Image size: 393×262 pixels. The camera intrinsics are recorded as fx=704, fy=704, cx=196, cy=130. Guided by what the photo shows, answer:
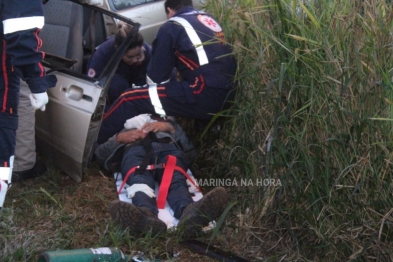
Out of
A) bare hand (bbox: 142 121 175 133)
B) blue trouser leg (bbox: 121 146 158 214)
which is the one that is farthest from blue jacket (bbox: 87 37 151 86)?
blue trouser leg (bbox: 121 146 158 214)

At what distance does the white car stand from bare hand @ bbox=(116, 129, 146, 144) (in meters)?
0.34

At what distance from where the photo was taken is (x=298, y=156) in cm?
401

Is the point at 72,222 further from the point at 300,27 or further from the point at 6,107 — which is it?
the point at 300,27

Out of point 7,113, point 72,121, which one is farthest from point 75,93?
point 7,113

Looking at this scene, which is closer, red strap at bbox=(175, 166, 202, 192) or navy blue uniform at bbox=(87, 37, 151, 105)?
red strap at bbox=(175, 166, 202, 192)

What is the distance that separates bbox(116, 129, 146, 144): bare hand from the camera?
5.34 meters

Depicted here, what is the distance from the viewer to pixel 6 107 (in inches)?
157

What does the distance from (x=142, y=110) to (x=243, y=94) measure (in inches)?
42.2

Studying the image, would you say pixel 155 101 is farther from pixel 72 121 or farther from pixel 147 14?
Result: pixel 147 14

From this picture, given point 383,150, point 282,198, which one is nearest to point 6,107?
point 282,198

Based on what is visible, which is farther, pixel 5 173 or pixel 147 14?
pixel 147 14

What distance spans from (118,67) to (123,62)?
0.22 ft

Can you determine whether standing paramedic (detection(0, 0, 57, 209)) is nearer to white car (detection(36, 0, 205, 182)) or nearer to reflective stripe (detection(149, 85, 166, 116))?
white car (detection(36, 0, 205, 182))

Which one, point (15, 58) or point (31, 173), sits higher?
point (15, 58)
